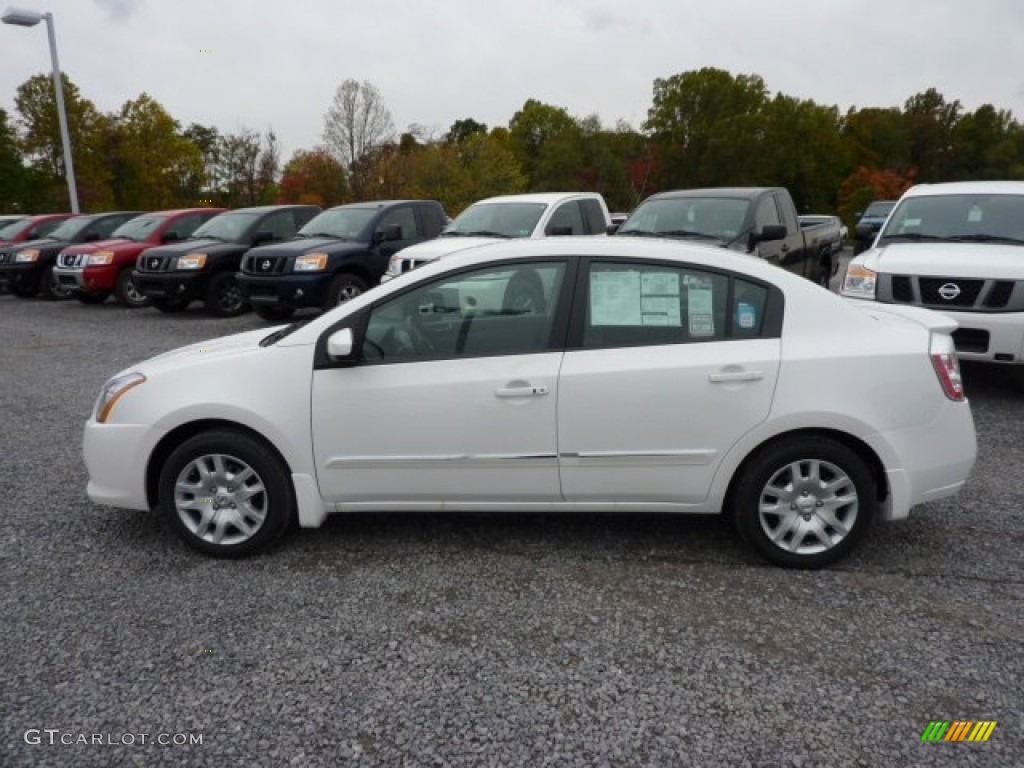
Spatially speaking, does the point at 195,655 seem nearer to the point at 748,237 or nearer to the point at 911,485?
the point at 911,485

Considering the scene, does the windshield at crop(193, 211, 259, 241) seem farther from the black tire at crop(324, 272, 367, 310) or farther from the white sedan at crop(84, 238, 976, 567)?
the white sedan at crop(84, 238, 976, 567)

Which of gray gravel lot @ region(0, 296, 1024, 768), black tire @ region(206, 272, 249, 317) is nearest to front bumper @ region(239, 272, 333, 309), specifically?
black tire @ region(206, 272, 249, 317)

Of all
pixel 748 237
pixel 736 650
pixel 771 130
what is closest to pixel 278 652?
pixel 736 650

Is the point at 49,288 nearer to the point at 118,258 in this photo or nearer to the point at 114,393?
the point at 118,258

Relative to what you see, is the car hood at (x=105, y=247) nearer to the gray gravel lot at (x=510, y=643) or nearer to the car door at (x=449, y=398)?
the gray gravel lot at (x=510, y=643)

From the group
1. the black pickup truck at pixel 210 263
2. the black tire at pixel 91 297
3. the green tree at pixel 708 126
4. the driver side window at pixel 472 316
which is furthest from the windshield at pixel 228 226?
the green tree at pixel 708 126

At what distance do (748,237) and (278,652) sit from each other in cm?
703

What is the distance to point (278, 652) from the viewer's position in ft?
10.6

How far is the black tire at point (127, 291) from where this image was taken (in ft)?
48.1

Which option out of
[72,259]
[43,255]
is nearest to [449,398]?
[72,259]

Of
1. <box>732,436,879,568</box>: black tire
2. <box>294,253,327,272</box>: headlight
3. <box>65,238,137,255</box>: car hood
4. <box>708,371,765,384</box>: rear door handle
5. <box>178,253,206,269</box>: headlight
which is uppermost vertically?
<box>65,238,137,255</box>: car hood

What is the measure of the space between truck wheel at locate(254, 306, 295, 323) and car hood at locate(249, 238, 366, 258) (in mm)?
764

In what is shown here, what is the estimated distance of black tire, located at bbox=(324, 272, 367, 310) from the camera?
37.3 feet

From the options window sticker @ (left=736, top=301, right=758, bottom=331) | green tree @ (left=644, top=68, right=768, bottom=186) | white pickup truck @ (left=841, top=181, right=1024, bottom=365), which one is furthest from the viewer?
green tree @ (left=644, top=68, right=768, bottom=186)
